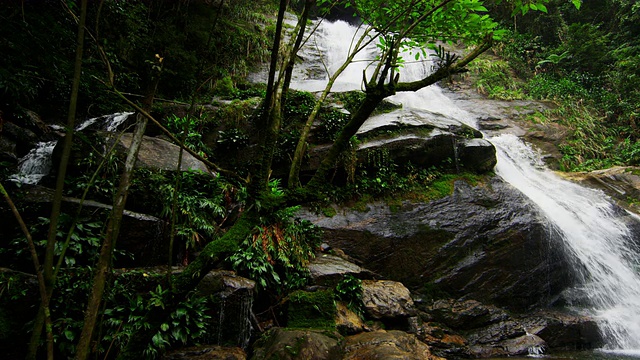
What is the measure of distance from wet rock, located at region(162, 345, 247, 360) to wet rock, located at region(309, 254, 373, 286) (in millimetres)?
1981

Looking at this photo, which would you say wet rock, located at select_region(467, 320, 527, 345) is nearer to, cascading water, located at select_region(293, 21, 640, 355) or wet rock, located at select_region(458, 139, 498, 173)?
cascading water, located at select_region(293, 21, 640, 355)

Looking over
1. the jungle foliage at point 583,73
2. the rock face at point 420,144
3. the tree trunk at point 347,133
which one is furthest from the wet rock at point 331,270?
the jungle foliage at point 583,73

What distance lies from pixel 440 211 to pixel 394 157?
1.74 m

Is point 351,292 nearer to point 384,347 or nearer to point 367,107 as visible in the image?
point 384,347

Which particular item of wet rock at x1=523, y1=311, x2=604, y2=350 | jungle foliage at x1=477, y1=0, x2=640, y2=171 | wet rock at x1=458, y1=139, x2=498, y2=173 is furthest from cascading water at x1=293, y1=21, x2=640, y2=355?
jungle foliage at x1=477, y1=0, x2=640, y2=171

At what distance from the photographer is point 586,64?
16.0 m

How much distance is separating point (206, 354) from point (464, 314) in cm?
492

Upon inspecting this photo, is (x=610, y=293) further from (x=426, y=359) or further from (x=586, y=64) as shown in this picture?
(x=586, y=64)

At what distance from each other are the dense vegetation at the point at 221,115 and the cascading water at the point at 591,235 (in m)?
1.97

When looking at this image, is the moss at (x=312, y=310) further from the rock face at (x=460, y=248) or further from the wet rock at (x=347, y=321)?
the rock face at (x=460, y=248)

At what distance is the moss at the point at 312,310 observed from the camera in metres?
4.66

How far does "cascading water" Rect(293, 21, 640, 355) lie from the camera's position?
6652mm

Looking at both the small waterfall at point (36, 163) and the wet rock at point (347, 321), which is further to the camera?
the small waterfall at point (36, 163)

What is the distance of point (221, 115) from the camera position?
27.8 feet
